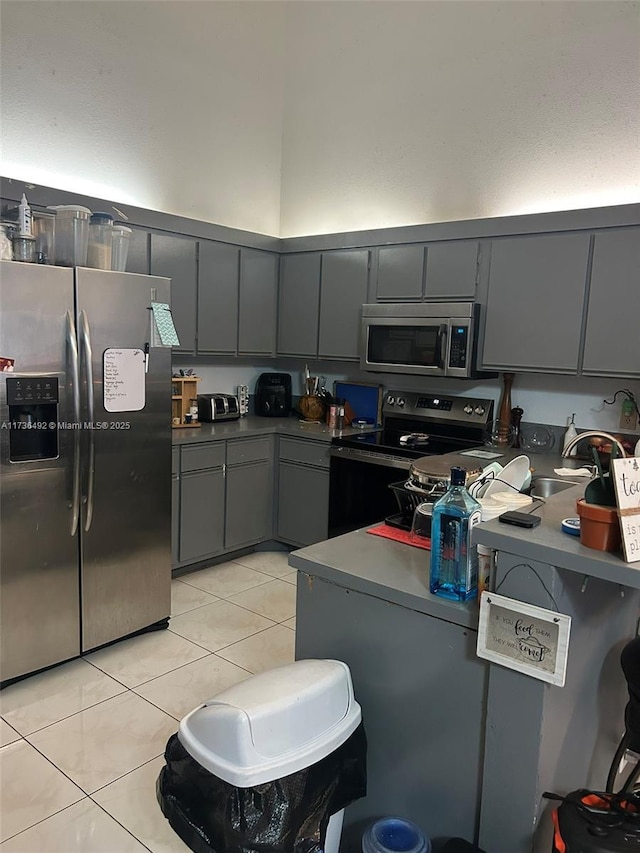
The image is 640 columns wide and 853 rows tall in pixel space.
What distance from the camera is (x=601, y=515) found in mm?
1275

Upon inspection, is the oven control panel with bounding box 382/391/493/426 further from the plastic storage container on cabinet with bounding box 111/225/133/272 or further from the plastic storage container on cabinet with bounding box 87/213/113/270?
the plastic storage container on cabinet with bounding box 87/213/113/270

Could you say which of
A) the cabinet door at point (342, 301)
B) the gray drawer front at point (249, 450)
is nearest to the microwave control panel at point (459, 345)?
the cabinet door at point (342, 301)

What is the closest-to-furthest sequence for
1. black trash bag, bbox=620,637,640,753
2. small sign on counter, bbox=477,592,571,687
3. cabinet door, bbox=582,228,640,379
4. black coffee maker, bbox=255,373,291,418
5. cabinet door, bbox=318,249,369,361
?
small sign on counter, bbox=477,592,571,687
black trash bag, bbox=620,637,640,753
cabinet door, bbox=582,228,640,379
cabinet door, bbox=318,249,369,361
black coffee maker, bbox=255,373,291,418

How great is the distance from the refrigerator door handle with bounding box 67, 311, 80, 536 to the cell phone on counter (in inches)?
76.0

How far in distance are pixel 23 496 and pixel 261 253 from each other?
2571mm

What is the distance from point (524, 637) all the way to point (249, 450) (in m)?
2.89

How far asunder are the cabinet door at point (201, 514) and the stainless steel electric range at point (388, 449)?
28.3 inches

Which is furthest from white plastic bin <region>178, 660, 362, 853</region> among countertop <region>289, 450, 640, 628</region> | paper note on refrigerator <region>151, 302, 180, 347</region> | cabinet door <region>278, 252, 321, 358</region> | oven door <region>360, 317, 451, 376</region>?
cabinet door <region>278, 252, 321, 358</region>

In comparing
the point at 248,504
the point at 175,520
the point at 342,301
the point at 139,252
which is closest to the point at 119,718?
the point at 175,520

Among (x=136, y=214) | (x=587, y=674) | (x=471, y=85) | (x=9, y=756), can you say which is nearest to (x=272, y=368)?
(x=136, y=214)

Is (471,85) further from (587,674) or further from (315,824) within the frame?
(315,824)

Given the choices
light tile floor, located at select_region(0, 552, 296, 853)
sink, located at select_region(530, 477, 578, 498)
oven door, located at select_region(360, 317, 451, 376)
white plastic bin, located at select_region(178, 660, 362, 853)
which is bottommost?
light tile floor, located at select_region(0, 552, 296, 853)

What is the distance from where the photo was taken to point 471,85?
3881 millimetres

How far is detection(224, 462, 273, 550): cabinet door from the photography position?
4.05 metres
